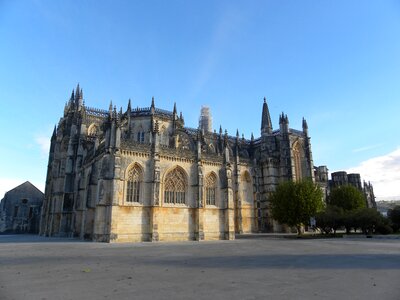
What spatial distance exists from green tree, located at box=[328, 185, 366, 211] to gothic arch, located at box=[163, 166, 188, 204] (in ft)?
109

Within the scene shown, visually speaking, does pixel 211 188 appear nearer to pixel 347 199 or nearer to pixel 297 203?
pixel 297 203

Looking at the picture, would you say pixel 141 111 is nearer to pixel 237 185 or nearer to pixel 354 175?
pixel 237 185

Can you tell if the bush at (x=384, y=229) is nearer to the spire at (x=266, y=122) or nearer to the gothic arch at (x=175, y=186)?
the spire at (x=266, y=122)

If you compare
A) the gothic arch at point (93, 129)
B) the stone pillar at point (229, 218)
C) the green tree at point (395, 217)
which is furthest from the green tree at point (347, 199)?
the gothic arch at point (93, 129)

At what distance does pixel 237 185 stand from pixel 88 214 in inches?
875

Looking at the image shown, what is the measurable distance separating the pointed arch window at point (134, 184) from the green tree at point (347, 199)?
3838 centimetres

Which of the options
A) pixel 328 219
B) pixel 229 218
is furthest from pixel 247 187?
pixel 229 218

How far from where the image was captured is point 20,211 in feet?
186

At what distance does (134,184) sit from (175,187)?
4.70 m

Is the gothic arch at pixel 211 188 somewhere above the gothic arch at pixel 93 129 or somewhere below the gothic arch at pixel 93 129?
below

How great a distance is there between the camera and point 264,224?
47.2 metres

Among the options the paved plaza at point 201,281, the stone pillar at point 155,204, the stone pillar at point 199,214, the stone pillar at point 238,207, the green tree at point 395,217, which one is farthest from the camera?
the stone pillar at point 238,207

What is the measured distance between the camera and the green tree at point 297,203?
3694 cm

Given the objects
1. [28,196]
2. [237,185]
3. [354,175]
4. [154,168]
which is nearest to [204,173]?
[154,168]
